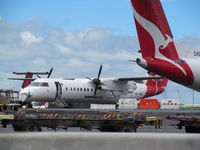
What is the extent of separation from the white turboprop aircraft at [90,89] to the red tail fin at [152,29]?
3059cm

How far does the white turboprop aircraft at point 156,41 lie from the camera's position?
44.6ft

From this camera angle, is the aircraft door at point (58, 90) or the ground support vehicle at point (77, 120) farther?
the aircraft door at point (58, 90)

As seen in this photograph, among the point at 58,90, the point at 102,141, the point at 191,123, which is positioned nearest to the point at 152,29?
the point at 191,123

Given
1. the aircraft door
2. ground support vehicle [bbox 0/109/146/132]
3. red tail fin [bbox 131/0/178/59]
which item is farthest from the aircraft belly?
red tail fin [bbox 131/0/178/59]

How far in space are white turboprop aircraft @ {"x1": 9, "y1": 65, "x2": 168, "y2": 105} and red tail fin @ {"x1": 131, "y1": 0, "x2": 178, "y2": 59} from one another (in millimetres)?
30594

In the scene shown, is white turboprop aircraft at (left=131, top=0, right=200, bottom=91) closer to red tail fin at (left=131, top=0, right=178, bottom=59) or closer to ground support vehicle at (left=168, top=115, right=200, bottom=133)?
red tail fin at (left=131, top=0, right=178, bottom=59)

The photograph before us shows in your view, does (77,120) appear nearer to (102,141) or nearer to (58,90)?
(102,141)

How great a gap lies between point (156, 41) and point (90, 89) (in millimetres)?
34801

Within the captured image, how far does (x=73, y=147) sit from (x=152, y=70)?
771cm

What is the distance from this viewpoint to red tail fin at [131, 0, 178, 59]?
46.1 ft

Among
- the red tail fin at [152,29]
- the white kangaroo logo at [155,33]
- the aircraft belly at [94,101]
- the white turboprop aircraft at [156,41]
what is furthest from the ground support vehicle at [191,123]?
the aircraft belly at [94,101]

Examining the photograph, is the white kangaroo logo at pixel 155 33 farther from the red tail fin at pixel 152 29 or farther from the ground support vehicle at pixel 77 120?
the ground support vehicle at pixel 77 120

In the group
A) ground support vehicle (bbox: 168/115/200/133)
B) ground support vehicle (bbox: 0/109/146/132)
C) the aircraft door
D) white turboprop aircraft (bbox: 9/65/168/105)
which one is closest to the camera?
ground support vehicle (bbox: 168/115/200/133)

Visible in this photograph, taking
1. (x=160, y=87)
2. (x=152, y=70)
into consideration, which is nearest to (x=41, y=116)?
(x=152, y=70)
